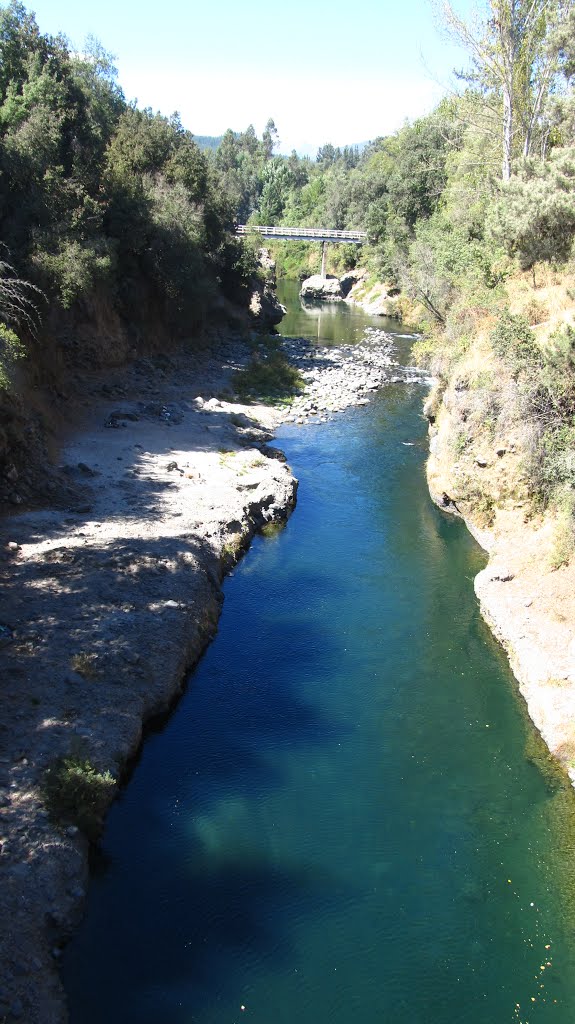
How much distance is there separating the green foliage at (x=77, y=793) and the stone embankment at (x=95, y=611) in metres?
0.07

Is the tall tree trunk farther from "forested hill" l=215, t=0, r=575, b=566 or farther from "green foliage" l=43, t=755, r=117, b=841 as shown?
"green foliage" l=43, t=755, r=117, b=841

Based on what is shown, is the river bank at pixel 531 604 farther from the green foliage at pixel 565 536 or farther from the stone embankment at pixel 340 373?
the stone embankment at pixel 340 373

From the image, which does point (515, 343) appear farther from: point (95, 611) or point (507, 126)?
point (95, 611)

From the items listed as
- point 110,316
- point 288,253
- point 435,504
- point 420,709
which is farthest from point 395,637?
point 288,253

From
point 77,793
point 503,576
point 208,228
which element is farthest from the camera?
point 208,228

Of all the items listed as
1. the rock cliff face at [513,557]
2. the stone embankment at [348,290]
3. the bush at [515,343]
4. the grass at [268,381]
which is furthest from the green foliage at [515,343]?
the stone embankment at [348,290]

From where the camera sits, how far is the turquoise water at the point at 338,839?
33.1ft

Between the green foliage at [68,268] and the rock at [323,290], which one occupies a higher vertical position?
the rock at [323,290]

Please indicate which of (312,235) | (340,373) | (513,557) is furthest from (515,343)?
(312,235)

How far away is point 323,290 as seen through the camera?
3413 inches

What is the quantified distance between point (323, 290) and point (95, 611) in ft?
252

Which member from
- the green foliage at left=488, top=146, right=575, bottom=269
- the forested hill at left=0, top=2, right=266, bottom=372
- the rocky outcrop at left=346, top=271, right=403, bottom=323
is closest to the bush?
the green foliage at left=488, top=146, right=575, bottom=269

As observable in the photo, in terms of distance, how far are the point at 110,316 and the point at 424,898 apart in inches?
1214

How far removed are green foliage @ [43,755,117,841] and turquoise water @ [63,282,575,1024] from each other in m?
Result: 0.58
